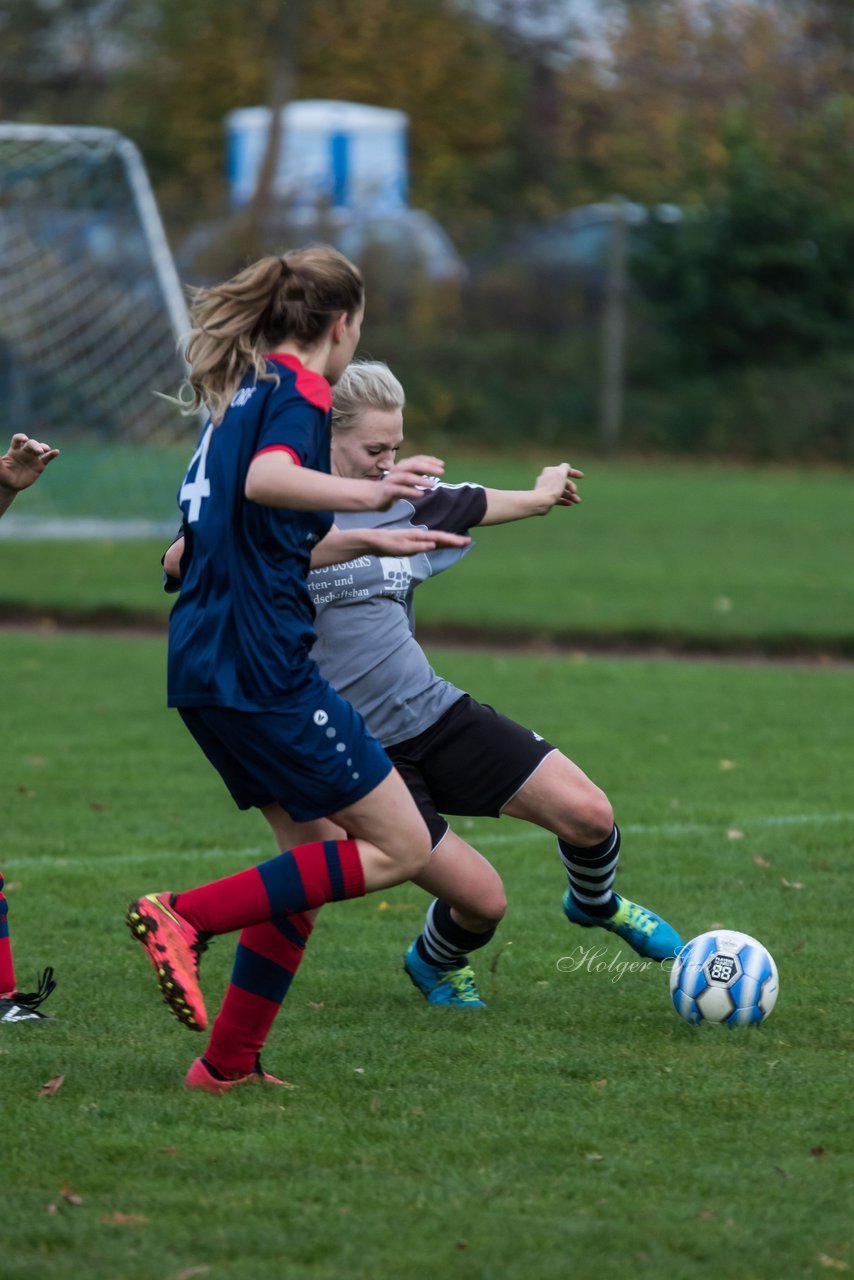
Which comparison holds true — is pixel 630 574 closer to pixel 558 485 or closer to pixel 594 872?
pixel 594 872

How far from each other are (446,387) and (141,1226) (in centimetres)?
2238

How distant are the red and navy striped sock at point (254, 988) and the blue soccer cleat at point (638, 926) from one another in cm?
109

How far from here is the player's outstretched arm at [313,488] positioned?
3.46m

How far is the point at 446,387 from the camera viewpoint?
82.3 ft

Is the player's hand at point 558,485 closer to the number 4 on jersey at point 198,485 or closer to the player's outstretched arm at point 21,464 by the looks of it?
the number 4 on jersey at point 198,485

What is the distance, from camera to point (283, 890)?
12.4ft

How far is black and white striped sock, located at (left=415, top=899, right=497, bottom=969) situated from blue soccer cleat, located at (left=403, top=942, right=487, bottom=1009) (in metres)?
0.02

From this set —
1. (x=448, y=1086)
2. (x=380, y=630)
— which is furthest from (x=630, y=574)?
(x=448, y=1086)

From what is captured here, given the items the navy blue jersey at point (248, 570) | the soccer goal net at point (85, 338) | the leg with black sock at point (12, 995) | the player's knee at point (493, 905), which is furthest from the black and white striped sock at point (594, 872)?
the soccer goal net at point (85, 338)

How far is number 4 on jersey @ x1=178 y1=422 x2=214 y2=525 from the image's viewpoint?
374 centimetres

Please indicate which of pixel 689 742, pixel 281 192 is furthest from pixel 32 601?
pixel 281 192

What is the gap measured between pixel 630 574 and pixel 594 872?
30.8ft

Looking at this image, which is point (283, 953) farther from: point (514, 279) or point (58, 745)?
point (514, 279)

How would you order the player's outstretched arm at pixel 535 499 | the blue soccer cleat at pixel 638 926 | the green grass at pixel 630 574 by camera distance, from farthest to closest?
the green grass at pixel 630 574 < the blue soccer cleat at pixel 638 926 < the player's outstretched arm at pixel 535 499
